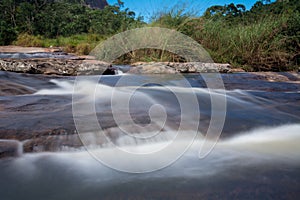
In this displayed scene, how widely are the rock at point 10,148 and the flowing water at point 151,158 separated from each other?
20 mm

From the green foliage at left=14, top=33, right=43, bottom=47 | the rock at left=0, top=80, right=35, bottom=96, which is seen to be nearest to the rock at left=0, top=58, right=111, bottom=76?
the rock at left=0, top=80, right=35, bottom=96

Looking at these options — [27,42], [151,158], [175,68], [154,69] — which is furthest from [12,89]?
[27,42]

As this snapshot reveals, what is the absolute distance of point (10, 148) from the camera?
50.3 inches

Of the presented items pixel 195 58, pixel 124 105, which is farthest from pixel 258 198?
pixel 195 58

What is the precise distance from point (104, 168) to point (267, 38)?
635cm

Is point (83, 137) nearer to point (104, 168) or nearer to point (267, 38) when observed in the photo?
point (104, 168)

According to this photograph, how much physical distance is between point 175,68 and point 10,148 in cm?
415

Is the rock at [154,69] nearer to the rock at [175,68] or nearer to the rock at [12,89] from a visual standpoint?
the rock at [175,68]

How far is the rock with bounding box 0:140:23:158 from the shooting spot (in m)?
1.24

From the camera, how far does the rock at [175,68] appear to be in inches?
192

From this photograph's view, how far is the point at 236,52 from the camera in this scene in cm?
646

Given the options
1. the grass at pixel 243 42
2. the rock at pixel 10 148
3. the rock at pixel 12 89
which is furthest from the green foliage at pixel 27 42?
the rock at pixel 10 148

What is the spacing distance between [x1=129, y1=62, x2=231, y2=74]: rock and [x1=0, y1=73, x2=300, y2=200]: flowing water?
2.40 meters

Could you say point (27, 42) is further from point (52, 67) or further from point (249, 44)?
point (249, 44)
